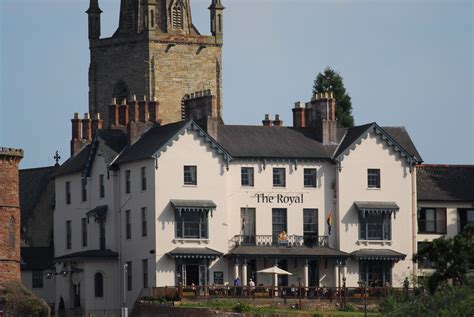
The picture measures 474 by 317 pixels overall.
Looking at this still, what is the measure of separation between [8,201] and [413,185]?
23.1 m

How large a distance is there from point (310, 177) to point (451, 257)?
2829 cm

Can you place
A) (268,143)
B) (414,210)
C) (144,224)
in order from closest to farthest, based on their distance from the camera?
(144,224) < (268,143) < (414,210)

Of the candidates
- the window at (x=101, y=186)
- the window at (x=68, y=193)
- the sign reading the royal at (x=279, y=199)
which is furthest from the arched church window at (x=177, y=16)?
the sign reading the royal at (x=279, y=199)

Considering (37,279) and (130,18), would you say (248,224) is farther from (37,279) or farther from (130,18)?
(130,18)

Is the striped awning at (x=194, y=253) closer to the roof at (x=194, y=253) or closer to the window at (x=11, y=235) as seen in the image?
the roof at (x=194, y=253)

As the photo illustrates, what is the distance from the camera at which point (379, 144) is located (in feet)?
460

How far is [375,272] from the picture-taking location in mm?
139500

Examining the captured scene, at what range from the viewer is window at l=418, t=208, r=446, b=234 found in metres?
143

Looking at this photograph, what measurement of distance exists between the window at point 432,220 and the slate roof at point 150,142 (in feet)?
51.6

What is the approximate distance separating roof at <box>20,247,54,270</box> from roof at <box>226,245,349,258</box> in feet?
52.2

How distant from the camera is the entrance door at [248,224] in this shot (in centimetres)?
13762

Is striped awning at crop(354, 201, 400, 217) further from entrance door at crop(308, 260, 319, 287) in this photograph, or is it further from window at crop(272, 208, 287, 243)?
window at crop(272, 208, 287, 243)

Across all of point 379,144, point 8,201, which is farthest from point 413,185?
point 8,201

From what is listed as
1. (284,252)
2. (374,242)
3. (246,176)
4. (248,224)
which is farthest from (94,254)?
(374,242)
